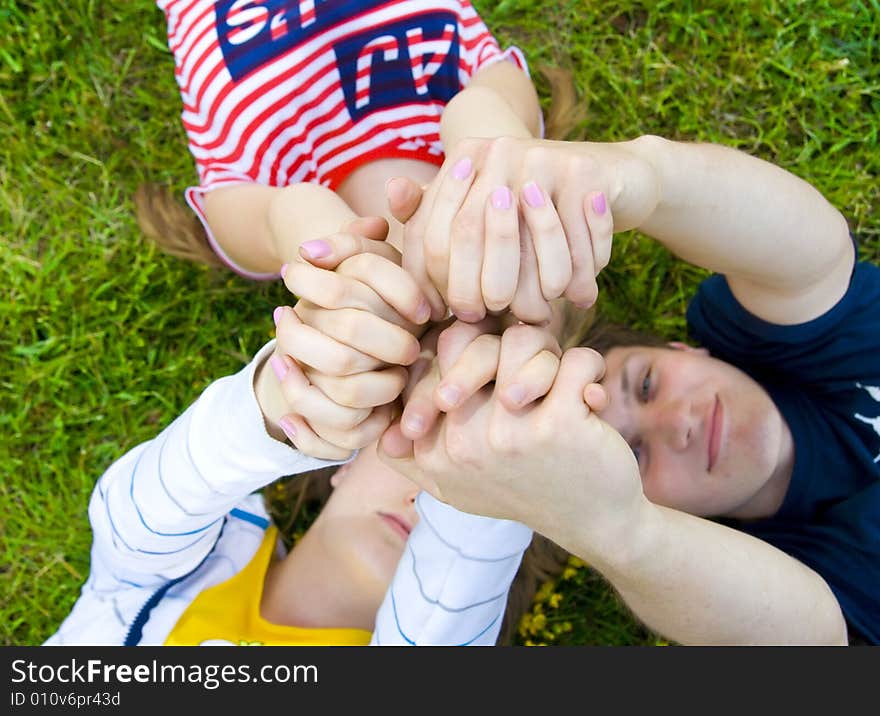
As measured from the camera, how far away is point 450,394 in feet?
2.93

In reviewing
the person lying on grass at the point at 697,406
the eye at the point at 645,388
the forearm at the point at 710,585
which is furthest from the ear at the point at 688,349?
the forearm at the point at 710,585

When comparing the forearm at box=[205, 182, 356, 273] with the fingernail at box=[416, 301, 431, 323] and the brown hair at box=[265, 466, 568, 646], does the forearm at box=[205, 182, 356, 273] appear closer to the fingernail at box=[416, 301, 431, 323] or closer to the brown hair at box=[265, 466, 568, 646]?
the fingernail at box=[416, 301, 431, 323]

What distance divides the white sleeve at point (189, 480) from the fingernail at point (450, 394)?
34 cm

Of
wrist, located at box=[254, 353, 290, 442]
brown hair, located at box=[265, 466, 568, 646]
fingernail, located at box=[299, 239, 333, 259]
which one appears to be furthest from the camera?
brown hair, located at box=[265, 466, 568, 646]

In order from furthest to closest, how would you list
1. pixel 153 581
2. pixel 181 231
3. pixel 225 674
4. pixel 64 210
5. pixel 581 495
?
pixel 64 210
pixel 181 231
pixel 153 581
pixel 225 674
pixel 581 495

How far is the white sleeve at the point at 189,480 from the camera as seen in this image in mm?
1171

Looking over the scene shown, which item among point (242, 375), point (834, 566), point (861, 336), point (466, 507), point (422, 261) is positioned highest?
point (422, 261)

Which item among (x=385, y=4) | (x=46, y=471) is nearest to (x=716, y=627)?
(x=385, y=4)

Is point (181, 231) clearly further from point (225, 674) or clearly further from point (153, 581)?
point (225, 674)

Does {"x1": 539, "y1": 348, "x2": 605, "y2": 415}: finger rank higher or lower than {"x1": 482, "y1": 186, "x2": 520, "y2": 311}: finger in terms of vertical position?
lower

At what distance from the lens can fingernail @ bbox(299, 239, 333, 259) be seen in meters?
0.98

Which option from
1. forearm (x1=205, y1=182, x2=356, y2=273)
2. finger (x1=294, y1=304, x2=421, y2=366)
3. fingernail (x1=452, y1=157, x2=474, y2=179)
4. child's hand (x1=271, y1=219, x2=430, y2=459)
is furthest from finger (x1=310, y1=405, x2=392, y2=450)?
forearm (x1=205, y1=182, x2=356, y2=273)

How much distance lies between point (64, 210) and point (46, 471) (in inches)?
25.5

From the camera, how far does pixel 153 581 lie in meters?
1.58
